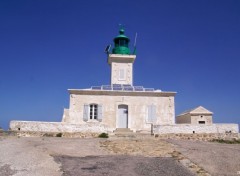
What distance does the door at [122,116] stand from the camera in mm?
18766

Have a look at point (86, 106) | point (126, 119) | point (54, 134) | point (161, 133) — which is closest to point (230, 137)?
point (161, 133)

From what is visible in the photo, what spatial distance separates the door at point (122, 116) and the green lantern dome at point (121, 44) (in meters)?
6.58

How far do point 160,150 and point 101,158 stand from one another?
118 inches

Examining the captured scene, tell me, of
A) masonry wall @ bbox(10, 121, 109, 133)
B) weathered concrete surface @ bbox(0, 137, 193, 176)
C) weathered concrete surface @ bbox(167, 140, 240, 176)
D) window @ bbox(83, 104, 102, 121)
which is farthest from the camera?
window @ bbox(83, 104, 102, 121)

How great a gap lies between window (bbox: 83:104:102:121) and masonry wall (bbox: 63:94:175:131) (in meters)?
0.23

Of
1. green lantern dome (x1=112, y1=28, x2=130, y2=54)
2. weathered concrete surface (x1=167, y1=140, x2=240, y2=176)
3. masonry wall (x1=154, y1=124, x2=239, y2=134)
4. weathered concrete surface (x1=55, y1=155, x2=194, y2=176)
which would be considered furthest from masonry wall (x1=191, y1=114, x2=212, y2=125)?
weathered concrete surface (x1=55, y1=155, x2=194, y2=176)

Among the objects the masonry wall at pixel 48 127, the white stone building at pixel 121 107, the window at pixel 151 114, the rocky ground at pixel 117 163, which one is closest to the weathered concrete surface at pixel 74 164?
the rocky ground at pixel 117 163

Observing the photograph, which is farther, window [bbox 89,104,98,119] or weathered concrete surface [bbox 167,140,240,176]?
window [bbox 89,104,98,119]

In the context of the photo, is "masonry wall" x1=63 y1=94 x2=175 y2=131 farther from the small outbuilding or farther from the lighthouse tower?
the lighthouse tower

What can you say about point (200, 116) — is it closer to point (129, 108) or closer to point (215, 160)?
point (129, 108)

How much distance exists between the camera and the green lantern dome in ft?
77.7

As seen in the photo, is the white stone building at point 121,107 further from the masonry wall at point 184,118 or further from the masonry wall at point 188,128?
the masonry wall at point 184,118

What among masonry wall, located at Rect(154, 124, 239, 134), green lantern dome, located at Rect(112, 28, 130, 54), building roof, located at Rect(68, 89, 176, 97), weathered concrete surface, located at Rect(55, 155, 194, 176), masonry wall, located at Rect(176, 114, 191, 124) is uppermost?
green lantern dome, located at Rect(112, 28, 130, 54)

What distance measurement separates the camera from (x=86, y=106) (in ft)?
60.6
